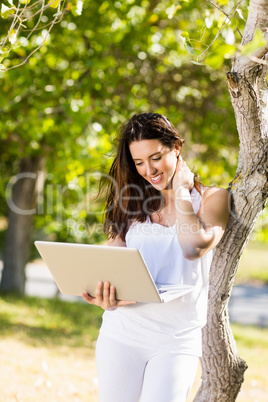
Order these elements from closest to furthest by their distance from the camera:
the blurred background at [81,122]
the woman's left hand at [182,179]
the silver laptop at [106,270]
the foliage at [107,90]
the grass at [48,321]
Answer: the silver laptop at [106,270] < the woman's left hand at [182,179] < the blurred background at [81,122] < the foliage at [107,90] < the grass at [48,321]

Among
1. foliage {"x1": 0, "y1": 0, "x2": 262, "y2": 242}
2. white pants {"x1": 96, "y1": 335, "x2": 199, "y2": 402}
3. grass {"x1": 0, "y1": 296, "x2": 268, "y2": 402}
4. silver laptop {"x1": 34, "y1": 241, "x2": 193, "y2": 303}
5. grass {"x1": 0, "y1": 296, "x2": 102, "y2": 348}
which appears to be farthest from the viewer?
grass {"x1": 0, "y1": 296, "x2": 102, "y2": 348}

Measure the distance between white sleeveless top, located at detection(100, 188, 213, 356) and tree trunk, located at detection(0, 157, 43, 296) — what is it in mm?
6297

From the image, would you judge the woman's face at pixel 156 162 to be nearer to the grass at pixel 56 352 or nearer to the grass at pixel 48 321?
the grass at pixel 56 352

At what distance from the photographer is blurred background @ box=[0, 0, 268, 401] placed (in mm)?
5477

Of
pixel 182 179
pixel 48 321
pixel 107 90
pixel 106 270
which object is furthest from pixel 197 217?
pixel 48 321

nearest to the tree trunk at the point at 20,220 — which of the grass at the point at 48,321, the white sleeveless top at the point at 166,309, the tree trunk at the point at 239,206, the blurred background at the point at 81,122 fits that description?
the blurred background at the point at 81,122

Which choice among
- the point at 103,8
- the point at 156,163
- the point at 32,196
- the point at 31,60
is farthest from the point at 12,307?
the point at 156,163

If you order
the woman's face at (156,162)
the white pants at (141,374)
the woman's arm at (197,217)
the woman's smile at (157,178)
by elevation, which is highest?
the woman's face at (156,162)

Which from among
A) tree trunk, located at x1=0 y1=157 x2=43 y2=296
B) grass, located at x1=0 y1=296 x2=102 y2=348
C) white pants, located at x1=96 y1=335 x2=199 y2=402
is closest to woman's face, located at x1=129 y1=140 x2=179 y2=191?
white pants, located at x1=96 y1=335 x2=199 y2=402

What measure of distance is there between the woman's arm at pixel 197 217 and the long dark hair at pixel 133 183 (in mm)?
89

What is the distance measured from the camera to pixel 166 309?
83.7 inches

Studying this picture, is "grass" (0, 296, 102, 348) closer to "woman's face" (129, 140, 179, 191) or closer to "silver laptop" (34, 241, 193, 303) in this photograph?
"silver laptop" (34, 241, 193, 303)

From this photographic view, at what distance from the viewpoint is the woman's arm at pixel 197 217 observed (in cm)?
206

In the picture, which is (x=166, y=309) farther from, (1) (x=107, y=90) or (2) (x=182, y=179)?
(1) (x=107, y=90)
